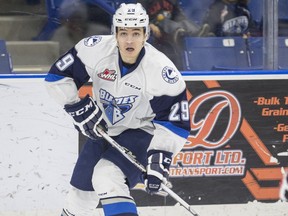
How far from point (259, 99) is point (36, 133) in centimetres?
121

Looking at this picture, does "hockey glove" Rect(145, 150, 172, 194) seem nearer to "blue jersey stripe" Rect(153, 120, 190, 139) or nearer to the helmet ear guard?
"blue jersey stripe" Rect(153, 120, 190, 139)

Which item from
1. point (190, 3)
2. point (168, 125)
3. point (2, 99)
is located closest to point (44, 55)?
point (2, 99)

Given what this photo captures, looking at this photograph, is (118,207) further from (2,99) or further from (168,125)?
(2,99)

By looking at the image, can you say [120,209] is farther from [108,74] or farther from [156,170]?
[108,74]

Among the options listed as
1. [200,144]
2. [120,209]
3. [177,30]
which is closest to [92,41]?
[120,209]

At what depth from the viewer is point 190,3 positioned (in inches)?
206

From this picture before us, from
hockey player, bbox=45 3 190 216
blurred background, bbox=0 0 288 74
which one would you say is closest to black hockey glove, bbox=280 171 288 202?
blurred background, bbox=0 0 288 74

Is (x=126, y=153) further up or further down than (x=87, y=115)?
further down

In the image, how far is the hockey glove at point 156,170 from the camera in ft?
13.5

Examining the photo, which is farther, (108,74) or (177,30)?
(177,30)

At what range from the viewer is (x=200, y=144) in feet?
17.2

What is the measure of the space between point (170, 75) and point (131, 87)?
7.1 inches

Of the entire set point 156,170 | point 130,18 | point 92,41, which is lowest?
point 156,170

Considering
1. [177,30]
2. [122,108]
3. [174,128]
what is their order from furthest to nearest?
[177,30] → [122,108] → [174,128]
